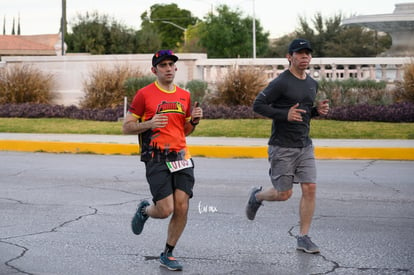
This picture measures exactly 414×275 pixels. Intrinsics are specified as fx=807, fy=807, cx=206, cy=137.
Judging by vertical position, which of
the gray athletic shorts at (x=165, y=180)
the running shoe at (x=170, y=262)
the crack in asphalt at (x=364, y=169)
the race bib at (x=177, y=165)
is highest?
the race bib at (x=177, y=165)

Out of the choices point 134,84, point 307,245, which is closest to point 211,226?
point 307,245

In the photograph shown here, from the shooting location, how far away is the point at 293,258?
657cm

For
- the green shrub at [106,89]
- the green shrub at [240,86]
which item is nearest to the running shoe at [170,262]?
the green shrub at [240,86]

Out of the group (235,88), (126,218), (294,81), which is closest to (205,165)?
(126,218)

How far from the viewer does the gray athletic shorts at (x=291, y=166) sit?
694 cm

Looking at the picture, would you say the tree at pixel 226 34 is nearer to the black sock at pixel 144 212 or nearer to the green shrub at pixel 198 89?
the green shrub at pixel 198 89

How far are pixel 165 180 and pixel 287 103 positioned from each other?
4.65 feet

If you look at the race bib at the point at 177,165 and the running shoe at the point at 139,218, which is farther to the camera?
the running shoe at the point at 139,218

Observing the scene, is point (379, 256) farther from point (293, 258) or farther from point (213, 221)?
point (213, 221)

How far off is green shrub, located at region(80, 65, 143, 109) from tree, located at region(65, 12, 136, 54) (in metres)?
32.5

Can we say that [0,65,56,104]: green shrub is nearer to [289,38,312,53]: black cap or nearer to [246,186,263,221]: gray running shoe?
[246,186,263,221]: gray running shoe

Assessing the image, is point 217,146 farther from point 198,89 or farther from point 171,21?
point 171,21

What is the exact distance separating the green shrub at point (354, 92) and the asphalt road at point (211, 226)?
8.99 m

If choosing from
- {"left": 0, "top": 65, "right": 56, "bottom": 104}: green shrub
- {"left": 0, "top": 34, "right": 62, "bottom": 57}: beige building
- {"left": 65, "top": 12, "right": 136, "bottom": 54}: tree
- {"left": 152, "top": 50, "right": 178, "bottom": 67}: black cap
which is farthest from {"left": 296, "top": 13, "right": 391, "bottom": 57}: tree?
{"left": 152, "top": 50, "right": 178, "bottom": 67}: black cap
